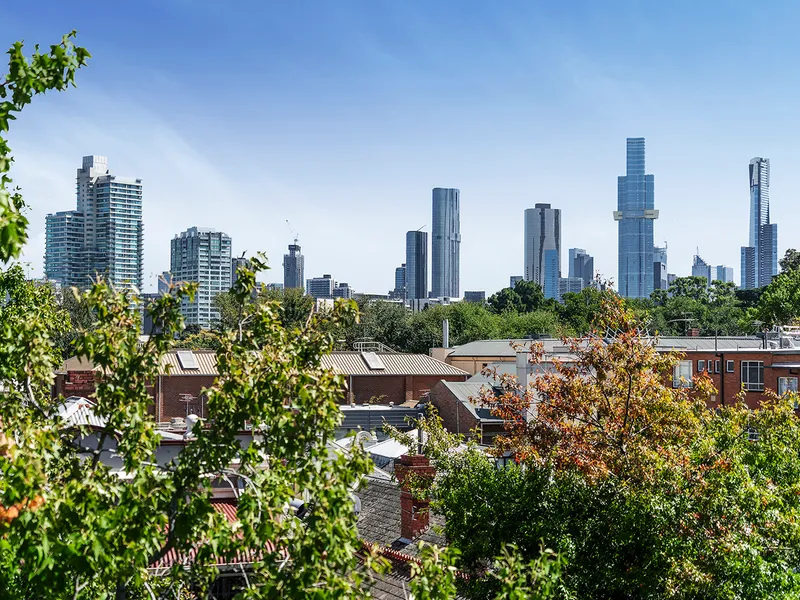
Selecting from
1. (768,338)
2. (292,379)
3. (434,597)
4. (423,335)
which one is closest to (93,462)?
(292,379)

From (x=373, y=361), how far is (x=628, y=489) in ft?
173

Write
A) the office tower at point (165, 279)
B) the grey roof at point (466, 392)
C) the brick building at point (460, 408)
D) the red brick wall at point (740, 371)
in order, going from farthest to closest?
the red brick wall at point (740, 371)
the grey roof at point (466, 392)
the brick building at point (460, 408)
the office tower at point (165, 279)

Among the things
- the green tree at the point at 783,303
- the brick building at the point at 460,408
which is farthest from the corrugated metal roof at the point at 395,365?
the green tree at the point at 783,303

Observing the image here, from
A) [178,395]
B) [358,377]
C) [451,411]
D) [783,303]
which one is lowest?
[178,395]

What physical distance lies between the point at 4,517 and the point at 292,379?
2.49m

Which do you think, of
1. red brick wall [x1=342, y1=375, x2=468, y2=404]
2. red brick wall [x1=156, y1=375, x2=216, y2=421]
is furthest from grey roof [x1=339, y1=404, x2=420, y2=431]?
red brick wall [x1=156, y1=375, x2=216, y2=421]

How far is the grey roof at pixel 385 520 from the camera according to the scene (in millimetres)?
18516

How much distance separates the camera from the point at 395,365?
65.8 meters

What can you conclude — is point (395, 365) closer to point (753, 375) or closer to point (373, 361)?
point (373, 361)

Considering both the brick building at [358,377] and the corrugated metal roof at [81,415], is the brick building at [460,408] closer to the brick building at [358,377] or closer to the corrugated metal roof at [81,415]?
the brick building at [358,377]

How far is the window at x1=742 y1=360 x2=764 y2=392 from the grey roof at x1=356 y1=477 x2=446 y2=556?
31.8m

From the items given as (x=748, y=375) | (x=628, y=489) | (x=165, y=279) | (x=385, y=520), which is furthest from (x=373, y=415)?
(x=165, y=279)

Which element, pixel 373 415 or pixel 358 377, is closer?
pixel 373 415

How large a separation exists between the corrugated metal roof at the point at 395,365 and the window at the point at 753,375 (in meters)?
22.9
